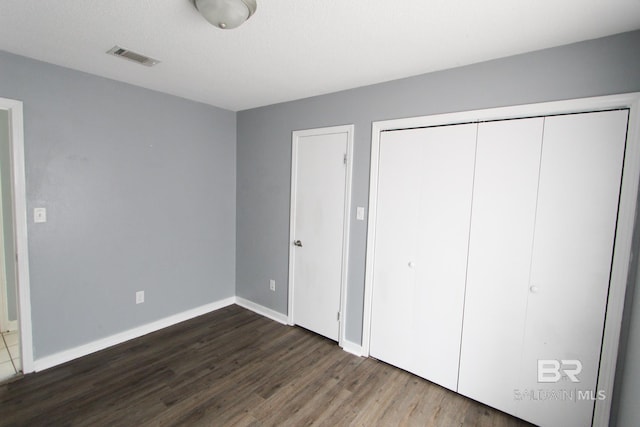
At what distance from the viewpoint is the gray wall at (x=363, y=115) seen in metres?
1.61

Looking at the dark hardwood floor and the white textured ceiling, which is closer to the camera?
the white textured ceiling

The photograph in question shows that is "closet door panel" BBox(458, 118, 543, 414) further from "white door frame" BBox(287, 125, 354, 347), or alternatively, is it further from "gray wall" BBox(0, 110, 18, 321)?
"gray wall" BBox(0, 110, 18, 321)

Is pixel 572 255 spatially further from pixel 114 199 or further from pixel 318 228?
pixel 114 199

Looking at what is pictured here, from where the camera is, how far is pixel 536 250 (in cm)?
184

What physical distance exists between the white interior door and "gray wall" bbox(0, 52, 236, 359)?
107 centimetres

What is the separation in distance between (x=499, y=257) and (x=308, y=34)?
1.91 meters

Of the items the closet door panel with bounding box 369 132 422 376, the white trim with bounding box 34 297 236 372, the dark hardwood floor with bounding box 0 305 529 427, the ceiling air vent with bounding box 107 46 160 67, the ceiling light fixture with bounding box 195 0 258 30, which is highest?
the ceiling air vent with bounding box 107 46 160 67

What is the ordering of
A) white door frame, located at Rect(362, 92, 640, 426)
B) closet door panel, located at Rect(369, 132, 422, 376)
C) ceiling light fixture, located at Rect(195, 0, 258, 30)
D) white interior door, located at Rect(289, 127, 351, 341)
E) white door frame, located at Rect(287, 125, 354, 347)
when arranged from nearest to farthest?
ceiling light fixture, located at Rect(195, 0, 258, 30)
white door frame, located at Rect(362, 92, 640, 426)
closet door panel, located at Rect(369, 132, 422, 376)
white door frame, located at Rect(287, 125, 354, 347)
white interior door, located at Rect(289, 127, 351, 341)

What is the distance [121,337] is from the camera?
9.01 feet

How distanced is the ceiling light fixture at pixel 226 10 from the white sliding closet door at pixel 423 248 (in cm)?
142

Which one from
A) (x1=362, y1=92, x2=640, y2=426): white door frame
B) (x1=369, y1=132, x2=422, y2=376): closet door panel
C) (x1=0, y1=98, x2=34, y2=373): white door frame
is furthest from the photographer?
(x1=369, y1=132, x2=422, y2=376): closet door panel

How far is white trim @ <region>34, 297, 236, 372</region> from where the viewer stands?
2351 millimetres

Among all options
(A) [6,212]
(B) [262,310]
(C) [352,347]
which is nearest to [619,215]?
(C) [352,347]

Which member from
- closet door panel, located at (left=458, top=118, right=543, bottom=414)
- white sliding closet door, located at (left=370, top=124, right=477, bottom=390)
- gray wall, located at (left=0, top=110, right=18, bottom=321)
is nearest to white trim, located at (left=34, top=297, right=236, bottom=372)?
gray wall, located at (left=0, top=110, right=18, bottom=321)
